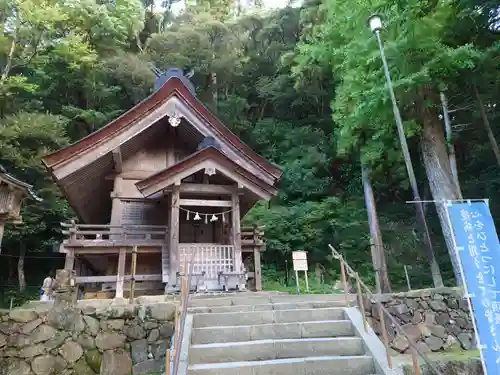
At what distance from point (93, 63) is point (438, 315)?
20659 mm

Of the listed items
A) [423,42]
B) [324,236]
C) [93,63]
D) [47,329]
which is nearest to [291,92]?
[324,236]

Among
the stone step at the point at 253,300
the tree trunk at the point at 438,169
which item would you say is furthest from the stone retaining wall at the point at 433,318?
the tree trunk at the point at 438,169

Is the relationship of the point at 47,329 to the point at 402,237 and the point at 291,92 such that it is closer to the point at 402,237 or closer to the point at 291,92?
the point at 402,237

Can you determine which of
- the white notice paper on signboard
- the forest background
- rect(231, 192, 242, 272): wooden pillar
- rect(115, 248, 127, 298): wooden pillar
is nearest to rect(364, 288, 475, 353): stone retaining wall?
the forest background

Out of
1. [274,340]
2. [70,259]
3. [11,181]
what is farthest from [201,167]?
[274,340]

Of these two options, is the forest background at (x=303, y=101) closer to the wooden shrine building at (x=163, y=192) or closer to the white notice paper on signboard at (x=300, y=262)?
the white notice paper on signboard at (x=300, y=262)

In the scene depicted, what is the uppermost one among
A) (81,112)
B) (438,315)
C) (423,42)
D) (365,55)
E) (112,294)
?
(81,112)

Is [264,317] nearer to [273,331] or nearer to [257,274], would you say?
[273,331]

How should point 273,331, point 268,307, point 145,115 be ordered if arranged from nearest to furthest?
point 273,331 < point 268,307 < point 145,115

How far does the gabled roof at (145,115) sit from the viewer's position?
30.4 ft

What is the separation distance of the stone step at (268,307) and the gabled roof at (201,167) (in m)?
3.93

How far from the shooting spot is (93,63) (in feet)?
65.5

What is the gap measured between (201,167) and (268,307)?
4.46 metres

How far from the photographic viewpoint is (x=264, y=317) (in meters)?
5.48
